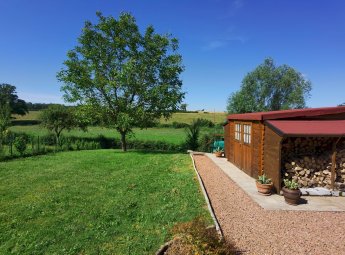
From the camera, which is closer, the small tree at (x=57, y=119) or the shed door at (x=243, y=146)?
the shed door at (x=243, y=146)

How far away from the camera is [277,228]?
6172 mm

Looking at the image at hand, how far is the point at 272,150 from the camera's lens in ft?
30.3

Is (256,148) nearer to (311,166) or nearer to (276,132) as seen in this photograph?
(276,132)

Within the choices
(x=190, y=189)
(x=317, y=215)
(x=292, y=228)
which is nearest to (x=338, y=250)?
(x=292, y=228)

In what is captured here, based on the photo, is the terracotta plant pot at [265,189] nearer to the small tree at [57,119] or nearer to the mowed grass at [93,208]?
the mowed grass at [93,208]

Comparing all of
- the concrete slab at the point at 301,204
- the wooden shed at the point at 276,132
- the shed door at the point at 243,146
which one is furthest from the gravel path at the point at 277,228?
the shed door at the point at 243,146

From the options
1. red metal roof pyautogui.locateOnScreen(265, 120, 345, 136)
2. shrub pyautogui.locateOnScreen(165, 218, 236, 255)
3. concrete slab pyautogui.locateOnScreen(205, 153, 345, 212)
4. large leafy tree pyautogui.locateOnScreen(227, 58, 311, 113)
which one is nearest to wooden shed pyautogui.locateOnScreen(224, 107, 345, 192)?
red metal roof pyautogui.locateOnScreen(265, 120, 345, 136)

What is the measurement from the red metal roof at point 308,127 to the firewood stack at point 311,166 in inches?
17.8

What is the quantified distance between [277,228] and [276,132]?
3.63 m

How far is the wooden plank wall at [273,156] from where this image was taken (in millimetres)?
8805

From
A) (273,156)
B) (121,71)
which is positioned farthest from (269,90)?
(273,156)

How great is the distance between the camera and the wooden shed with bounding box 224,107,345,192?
28.6 ft

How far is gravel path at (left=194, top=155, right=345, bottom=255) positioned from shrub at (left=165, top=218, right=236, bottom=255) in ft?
2.72

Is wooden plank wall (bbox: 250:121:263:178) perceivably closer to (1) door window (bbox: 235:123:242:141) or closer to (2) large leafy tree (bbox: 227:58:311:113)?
(1) door window (bbox: 235:123:242:141)
